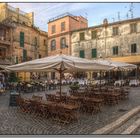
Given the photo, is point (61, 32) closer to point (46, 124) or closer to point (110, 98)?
point (110, 98)

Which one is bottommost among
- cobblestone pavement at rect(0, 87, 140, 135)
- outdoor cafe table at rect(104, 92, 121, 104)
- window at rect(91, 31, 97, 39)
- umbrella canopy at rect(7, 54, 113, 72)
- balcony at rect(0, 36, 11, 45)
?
cobblestone pavement at rect(0, 87, 140, 135)

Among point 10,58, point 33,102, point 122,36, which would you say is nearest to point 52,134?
point 33,102

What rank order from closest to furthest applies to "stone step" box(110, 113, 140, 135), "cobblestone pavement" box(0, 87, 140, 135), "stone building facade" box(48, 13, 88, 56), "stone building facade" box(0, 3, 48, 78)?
"cobblestone pavement" box(0, 87, 140, 135), "stone step" box(110, 113, 140, 135), "stone building facade" box(0, 3, 48, 78), "stone building facade" box(48, 13, 88, 56)

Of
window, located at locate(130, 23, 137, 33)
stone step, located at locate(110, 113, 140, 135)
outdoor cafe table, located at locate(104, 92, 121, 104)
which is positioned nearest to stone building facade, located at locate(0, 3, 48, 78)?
window, located at locate(130, 23, 137, 33)

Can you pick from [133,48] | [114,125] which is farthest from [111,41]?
[114,125]

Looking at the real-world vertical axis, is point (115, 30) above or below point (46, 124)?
above

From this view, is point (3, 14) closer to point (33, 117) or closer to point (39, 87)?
point (39, 87)

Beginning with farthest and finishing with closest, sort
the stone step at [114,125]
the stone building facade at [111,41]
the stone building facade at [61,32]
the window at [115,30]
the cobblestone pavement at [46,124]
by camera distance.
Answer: the stone building facade at [61,32] < the window at [115,30] < the stone building facade at [111,41] < the cobblestone pavement at [46,124] < the stone step at [114,125]

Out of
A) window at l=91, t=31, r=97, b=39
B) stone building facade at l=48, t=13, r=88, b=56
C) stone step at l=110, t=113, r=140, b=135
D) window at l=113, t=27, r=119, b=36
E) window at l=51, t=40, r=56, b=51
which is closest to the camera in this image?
stone step at l=110, t=113, r=140, b=135

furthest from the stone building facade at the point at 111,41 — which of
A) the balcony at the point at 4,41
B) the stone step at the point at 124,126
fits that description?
the stone step at the point at 124,126

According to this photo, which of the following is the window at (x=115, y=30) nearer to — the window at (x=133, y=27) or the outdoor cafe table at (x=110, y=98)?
the window at (x=133, y=27)

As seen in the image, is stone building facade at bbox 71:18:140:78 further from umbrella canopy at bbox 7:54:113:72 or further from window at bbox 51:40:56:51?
umbrella canopy at bbox 7:54:113:72

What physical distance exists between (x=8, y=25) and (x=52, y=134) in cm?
2299

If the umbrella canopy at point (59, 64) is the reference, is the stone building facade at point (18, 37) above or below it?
above
